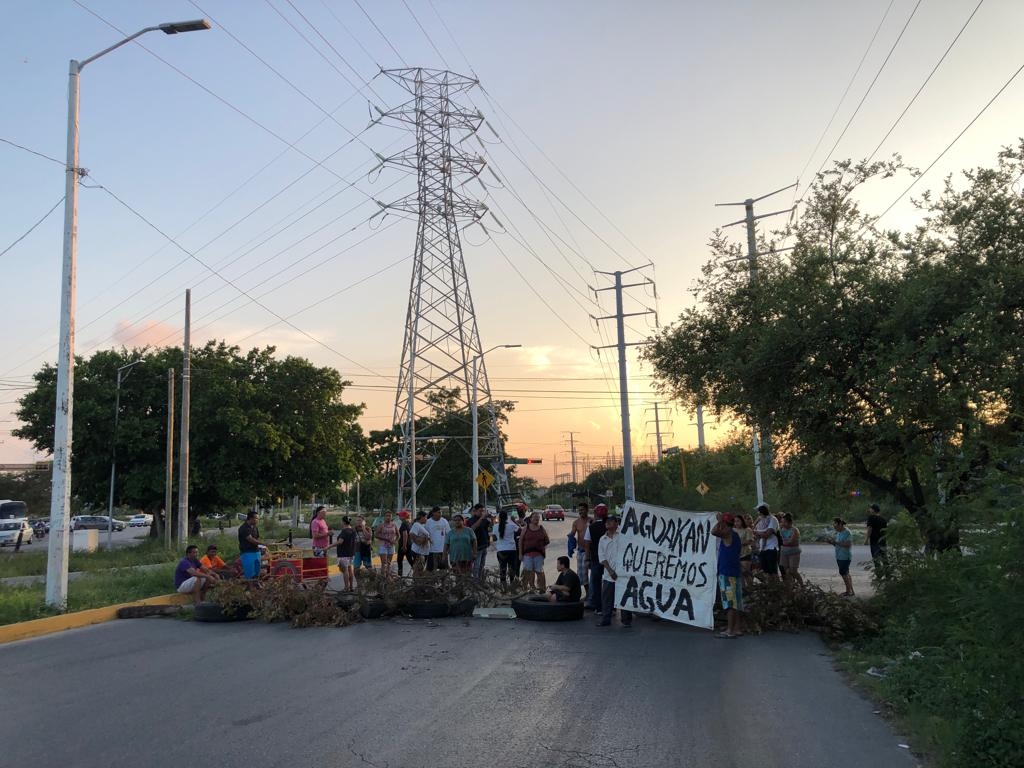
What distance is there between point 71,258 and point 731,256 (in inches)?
527

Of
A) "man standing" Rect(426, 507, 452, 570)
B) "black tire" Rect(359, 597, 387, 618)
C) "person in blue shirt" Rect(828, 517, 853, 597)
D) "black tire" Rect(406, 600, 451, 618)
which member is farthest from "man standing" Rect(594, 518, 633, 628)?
"man standing" Rect(426, 507, 452, 570)

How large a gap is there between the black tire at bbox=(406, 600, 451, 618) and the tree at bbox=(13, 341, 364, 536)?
24200 millimetres

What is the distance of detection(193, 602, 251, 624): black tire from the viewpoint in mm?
13883

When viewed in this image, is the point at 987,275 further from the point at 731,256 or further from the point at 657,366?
the point at 657,366

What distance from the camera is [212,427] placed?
37.7 m

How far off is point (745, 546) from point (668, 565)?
11.4 ft

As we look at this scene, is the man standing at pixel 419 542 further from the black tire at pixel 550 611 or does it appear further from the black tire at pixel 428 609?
the black tire at pixel 550 611

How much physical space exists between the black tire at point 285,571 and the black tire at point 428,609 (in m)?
2.25

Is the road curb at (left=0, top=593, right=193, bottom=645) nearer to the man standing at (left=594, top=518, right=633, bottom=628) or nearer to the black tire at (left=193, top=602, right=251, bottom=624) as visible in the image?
the black tire at (left=193, top=602, right=251, bottom=624)

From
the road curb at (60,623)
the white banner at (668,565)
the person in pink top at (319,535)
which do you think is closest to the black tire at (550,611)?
the white banner at (668,565)

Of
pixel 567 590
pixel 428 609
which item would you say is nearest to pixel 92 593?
pixel 428 609

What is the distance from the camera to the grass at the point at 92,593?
1395cm

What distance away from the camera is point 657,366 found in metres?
17.3

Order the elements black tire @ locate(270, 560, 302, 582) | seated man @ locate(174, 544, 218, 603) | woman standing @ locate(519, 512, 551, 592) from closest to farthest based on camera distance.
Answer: black tire @ locate(270, 560, 302, 582), seated man @ locate(174, 544, 218, 603), woman standing @ locate(519, 512, 551, 592)
